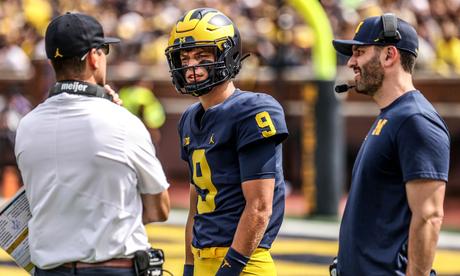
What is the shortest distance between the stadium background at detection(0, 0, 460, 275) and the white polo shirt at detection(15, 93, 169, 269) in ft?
27.2

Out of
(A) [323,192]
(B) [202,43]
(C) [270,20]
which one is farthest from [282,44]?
(B) [202,43]

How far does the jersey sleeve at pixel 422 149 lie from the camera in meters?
4.17

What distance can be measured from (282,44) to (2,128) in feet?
16.0

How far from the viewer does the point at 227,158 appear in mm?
4707

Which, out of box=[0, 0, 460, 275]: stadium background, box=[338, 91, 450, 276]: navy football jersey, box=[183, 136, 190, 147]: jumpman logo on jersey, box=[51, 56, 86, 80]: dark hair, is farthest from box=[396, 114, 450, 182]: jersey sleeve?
box=[0, 0, 460, 275]: stadium background

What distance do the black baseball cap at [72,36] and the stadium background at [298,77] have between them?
828 centimetres

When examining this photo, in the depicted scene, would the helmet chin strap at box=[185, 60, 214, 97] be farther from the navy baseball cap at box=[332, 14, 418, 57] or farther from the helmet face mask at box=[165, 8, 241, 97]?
the navy baseball cap at box=[332, 14, 418, 57]

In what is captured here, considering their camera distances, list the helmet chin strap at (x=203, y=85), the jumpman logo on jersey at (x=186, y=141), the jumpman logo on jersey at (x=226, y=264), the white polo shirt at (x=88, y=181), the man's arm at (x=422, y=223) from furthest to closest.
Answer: the jumpman logo on jersey at (x=186, y=141) → the helmet chin strap at (x=203, y=85) → the jumpman logo on jersey at (x=226, y=264) → the white polo shirt at (x=88, y=181) → the man's arm at (x=422, y=223)

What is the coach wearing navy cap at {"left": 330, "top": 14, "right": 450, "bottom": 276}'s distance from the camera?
13.7 ft

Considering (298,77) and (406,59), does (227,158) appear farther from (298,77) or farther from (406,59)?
(298,77)

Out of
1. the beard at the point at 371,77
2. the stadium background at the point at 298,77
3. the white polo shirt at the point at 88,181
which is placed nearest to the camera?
the white polo shirt at the point at 88,181

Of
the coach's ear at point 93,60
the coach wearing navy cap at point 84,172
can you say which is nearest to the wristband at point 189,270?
the coach wearing navy cap at point 84,172

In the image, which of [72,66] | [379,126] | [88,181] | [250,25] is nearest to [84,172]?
[88,181]

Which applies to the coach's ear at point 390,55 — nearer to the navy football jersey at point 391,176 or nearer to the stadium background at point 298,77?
the navy football jersey at point 391,176
